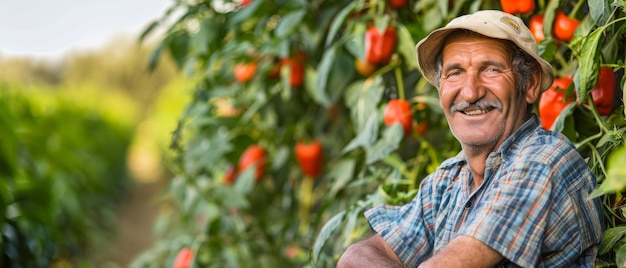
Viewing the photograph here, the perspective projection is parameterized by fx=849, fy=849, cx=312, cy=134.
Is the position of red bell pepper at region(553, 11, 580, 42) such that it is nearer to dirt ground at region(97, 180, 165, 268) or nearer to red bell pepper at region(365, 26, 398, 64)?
red bell pepper at region(365, 26, 398, 64)

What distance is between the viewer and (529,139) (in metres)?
1.49

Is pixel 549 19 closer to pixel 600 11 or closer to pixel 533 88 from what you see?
pixel 600 11

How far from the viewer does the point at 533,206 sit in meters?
1.37

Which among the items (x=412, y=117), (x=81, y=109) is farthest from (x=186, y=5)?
(x=81, y=109)

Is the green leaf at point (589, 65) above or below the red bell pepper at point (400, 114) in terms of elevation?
below

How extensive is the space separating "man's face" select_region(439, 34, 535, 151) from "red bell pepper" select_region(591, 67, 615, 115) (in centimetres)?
30

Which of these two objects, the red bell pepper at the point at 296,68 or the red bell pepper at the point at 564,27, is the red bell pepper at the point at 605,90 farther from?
the red bell pepper at the point at 296,68

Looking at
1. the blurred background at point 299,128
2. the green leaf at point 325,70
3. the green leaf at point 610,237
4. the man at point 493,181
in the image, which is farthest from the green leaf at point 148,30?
the green leaf at point 610,237

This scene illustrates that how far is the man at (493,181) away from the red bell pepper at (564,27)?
14.5 inches

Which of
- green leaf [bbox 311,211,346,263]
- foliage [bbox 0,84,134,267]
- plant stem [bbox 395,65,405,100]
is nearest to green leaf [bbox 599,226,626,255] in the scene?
green leaf [bbox 311,211,346,263]

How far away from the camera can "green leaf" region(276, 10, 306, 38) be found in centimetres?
268

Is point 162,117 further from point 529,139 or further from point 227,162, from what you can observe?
point 529,139

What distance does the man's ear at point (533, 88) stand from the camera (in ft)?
5.13

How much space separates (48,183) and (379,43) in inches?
77.1
